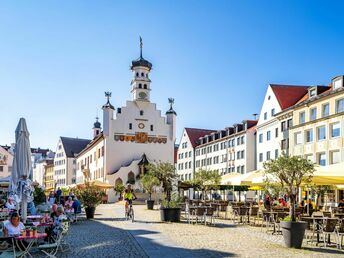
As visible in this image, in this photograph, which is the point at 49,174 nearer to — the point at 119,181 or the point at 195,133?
the point at 195,133

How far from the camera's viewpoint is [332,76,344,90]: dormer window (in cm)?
3878

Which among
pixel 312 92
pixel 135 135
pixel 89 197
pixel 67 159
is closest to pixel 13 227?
pixel 89 197

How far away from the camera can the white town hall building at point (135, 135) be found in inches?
2532

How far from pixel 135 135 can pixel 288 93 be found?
2406 cm

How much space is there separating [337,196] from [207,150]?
41.0 meters

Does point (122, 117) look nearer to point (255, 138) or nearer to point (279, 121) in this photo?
point (255, 138)

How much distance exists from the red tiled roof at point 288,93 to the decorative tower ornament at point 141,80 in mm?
21420

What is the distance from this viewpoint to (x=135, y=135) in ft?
217

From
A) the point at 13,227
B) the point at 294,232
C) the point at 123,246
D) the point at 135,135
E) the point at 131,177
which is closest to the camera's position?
the point at 13,227

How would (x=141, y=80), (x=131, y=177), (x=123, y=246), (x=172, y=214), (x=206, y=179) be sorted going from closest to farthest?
(x=123, y=246), (x=172, y=214), (x=206, y=179), (x=131, y=177), (x=141, y=80)

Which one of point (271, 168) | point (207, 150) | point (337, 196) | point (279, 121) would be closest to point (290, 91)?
point (279, 121)

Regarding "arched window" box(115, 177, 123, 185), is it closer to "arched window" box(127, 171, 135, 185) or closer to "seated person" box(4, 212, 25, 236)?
"arched window" box(127, 171, 135, 185)

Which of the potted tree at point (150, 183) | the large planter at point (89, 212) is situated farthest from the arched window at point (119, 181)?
the large planter at point (89, 212)

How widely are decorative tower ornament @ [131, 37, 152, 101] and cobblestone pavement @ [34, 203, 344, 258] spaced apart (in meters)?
48.9
